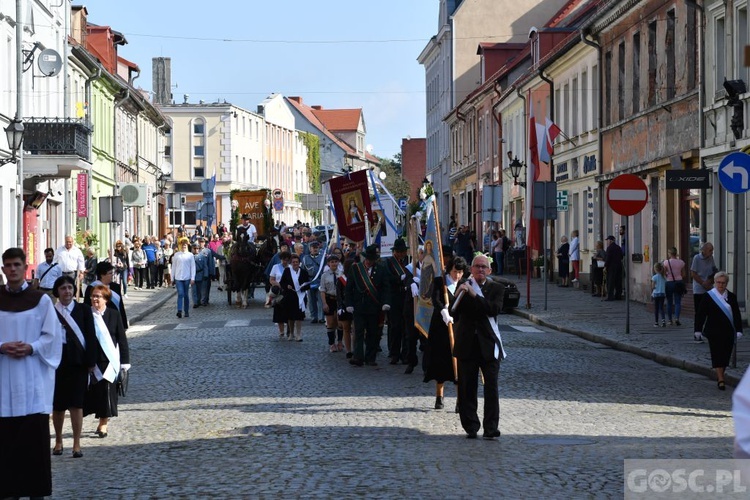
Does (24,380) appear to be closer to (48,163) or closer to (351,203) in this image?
(351,203)

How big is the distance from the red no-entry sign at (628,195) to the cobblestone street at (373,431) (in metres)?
3.53

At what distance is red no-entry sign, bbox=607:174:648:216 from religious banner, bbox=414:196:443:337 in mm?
8897

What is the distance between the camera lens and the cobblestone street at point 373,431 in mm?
9422

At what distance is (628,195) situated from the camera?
915 inches

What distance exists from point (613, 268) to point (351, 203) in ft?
37.6

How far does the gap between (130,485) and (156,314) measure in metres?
22.9

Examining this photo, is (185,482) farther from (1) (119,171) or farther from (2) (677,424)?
(1) (119,171)

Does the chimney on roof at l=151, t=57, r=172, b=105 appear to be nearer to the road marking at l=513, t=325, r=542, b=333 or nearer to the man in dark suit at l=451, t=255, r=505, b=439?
the road marking at l=513, t=325, r=542, b=333

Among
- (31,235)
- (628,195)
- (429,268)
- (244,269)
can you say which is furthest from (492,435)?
(31,235)

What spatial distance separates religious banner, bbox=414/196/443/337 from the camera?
46.0ft

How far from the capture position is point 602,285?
118 ft

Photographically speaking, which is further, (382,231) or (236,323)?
(236,323)

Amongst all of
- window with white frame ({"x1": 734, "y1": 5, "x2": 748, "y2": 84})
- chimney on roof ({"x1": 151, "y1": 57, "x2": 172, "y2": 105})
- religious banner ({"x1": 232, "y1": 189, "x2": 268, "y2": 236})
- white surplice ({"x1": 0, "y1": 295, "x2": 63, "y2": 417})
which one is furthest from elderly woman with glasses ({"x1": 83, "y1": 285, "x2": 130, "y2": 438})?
chimney on roof ({"x1": 151, "y1": 57, "x2": 172, "y2": 105})

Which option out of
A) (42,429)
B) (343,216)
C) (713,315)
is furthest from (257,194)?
(42,429)
